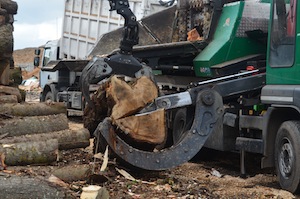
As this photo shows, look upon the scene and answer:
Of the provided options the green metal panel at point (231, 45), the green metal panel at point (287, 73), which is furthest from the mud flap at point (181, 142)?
the green metal panel at point (231, 45)

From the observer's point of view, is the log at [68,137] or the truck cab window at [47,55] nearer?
the log at [68,137]

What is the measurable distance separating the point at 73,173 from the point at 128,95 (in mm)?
1256

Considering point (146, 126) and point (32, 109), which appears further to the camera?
point (32, 109)

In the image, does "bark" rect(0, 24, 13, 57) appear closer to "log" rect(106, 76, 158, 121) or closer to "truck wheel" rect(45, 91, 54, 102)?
"log" rect(106, 76, 158, 121)

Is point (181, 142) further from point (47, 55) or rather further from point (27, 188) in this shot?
point (47, 55)

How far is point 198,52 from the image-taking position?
29.8 ft

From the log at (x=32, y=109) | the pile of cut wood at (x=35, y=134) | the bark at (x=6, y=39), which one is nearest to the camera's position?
the pile of cut wood at (x=35, y=134)

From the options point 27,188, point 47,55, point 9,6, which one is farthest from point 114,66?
point 47,55

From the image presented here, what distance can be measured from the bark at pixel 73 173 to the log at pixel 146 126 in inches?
27.6

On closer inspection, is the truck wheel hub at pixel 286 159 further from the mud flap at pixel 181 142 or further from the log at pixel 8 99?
the log at pixel 8 99

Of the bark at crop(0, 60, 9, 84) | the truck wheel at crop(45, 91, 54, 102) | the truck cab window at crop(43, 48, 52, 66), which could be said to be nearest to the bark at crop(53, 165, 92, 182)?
the bark at crop(0, 60, 9, 84)

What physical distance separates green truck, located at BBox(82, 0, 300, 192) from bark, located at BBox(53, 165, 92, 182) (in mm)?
466

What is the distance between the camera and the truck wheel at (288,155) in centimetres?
626

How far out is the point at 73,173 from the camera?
5.95 meters
